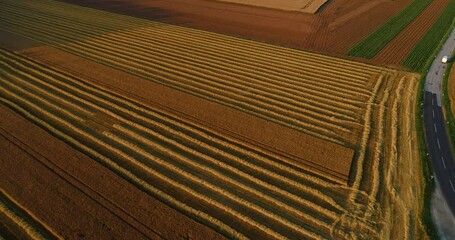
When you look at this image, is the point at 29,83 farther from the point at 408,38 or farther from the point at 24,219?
the point at 408,38

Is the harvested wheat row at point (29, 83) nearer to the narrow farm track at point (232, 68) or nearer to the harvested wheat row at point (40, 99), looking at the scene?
the harvested wheat row at point (40, 99)

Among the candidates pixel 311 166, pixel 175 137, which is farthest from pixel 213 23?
pixel 311 166

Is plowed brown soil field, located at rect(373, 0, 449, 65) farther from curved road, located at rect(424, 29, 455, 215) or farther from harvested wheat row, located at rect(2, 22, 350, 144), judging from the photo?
harvested wheat row, located at rect(2, 22, 350, 144)

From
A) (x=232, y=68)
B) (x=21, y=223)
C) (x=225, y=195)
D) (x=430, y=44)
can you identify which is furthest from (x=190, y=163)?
(x=430, y=44)

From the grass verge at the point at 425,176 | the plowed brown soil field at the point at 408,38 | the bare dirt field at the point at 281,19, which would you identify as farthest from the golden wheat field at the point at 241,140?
the bare dirt field at the point at 281,19

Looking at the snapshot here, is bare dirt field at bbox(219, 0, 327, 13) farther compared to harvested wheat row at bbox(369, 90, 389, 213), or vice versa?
bare dirt field at bbox(219, 0, 327, 13)

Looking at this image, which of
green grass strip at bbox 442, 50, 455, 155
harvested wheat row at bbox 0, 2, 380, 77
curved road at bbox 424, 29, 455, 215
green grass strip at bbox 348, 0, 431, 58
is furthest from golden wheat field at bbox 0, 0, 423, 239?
green grass strip at bbox 348, 0, 431, 58
